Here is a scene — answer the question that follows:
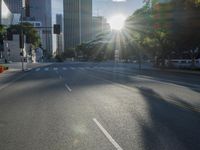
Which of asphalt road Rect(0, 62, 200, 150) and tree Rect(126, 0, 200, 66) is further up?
tree Rect(126, 0, 200, 66)

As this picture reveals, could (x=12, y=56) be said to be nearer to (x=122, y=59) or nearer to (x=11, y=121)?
(x=122, y=59)

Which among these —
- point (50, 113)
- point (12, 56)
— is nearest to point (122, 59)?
point (12, 56)

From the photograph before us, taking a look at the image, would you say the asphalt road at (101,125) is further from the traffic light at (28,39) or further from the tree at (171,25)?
the traffic light at (28,39)

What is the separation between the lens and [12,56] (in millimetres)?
125688

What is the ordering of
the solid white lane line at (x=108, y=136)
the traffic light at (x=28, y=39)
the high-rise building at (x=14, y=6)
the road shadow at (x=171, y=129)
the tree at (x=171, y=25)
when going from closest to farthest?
the solid white lane line at (x=108, y=136) → the road shadow at (x=171, y=129) → the tree at (x=171, y=25) → the traffic light at (x=28, y=39) → the high-rise building at (x=14, y=6)

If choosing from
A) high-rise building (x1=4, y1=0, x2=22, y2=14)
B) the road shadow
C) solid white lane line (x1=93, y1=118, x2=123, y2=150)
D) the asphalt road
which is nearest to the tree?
the asphalt road

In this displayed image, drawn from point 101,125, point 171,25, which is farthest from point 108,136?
point 171,25

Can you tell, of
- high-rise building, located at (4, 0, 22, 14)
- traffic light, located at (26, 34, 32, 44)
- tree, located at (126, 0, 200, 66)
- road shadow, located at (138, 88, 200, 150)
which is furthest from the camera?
high-rise building, located at (4, 0, 22, 14)

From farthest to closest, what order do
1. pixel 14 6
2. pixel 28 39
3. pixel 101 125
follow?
pixel 14 6 < pixel 28 39 < pixel 101 125

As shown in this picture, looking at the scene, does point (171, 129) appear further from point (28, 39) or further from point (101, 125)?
point (28, 39)

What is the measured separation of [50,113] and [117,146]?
470 cm

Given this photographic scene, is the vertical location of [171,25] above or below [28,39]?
below

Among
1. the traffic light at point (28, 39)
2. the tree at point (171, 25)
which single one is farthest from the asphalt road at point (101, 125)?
the traffic light at point (28, 39)

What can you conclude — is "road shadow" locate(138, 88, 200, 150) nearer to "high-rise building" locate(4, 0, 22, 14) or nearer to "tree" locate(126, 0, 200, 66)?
"tree" locate(126, 0, 200, 66)
